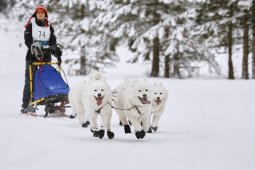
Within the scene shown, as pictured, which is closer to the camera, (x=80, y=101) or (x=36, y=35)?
(x=80, y=101)

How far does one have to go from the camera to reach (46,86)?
348 inches

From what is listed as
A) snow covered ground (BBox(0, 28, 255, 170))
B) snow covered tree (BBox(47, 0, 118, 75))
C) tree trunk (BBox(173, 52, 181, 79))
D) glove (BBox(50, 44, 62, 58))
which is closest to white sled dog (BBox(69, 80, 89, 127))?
snow covered ground (BBox(0, 28, 255, 170))

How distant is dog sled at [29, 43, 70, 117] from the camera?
8781 millimetres

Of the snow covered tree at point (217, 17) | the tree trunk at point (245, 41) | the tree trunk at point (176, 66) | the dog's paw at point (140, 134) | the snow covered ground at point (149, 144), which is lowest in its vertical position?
the snow covered ground at point (149, 144)

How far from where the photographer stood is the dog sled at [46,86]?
8.78 metres

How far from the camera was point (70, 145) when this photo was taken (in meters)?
5.57

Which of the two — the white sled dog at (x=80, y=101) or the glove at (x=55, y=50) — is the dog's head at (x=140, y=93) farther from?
the glove at (x=55, y=50)

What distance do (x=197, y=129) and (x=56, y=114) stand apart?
294cm

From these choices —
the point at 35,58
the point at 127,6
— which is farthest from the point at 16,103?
the point at 127,6

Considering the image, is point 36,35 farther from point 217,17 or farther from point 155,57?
point 155,57

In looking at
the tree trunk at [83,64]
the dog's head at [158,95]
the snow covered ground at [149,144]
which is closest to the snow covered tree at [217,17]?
the tree trunk at [83,64]

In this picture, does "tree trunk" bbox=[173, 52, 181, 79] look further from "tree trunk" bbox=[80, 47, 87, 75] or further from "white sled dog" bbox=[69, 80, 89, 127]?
"white sled dog" bbox=[69, 80, 89, 127]

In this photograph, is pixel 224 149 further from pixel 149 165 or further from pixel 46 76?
pixel 46 76

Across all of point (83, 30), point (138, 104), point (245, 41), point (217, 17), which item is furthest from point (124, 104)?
point (83, 30)
